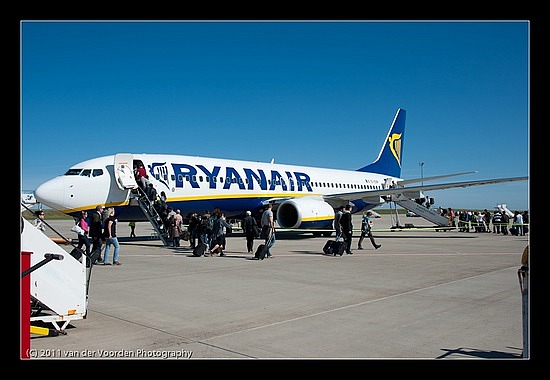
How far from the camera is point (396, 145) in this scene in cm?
3578

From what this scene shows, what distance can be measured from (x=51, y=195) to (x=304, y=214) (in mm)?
9694

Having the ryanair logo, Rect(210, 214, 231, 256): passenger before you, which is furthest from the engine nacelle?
Rect(210, 214, 231, 256): passenger

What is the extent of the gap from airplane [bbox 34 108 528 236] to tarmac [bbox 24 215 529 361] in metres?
6.10

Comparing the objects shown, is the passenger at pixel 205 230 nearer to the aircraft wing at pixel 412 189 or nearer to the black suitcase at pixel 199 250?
the black suitcase at pixel 199 250

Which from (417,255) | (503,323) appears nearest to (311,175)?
(417,255)

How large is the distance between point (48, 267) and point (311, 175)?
21872 mm

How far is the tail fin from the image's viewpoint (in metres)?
34.8

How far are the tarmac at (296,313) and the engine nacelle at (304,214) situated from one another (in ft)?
27.8

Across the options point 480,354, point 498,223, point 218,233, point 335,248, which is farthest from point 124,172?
point 498,223

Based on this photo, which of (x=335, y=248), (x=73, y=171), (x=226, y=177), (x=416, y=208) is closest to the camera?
(x=335, y=248)

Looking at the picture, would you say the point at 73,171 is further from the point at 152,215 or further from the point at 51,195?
the point at 152,215

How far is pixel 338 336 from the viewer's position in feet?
18.7

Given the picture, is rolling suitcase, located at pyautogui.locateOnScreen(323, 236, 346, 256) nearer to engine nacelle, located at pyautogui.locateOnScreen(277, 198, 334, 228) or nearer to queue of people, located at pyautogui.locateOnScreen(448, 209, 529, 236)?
engine nacelle, located at pyautogui.locateOnScreen(277, 198, 334, 228)

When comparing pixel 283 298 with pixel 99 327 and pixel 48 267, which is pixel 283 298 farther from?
pixel 48 267
